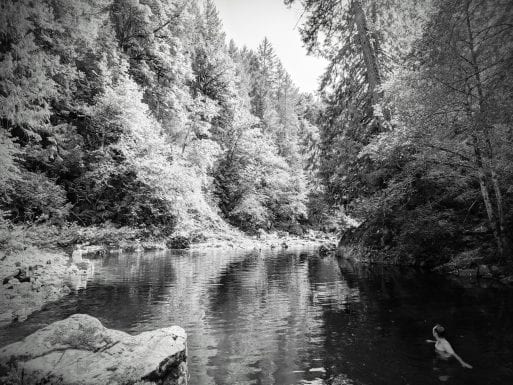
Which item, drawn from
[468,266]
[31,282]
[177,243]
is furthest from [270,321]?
[177,243]

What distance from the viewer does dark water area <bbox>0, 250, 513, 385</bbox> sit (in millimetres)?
5391

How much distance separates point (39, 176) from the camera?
15758 mm

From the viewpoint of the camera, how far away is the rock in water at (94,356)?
4.03m

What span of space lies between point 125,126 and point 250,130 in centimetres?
1687

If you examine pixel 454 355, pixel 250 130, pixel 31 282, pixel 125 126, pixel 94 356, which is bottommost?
pixel 454 355

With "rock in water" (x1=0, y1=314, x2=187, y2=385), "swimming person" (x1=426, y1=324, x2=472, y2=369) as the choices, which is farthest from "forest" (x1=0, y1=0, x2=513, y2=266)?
"rock in water" (x1=0, y1=314, x2=187, y2=385)

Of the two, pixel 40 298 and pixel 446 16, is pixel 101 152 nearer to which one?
pixel 40 298

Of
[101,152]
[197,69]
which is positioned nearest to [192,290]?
[101,152]

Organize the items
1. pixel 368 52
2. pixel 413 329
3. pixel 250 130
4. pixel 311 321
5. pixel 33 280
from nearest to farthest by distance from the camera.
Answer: pixel 413 329 < pixel 311 321 < pixel 33 280 < pixel 368 52 < pixel 250 130

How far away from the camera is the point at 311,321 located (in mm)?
8016

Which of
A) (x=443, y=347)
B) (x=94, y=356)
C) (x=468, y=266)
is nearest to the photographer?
(x=94, y=356)

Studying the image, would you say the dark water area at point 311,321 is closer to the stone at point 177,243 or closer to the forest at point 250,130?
the forest at point 250,130

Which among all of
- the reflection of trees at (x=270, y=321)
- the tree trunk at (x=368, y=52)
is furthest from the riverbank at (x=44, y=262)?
the tree trunk at (x=368, y=52)

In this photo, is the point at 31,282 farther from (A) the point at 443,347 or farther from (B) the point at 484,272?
(B) the point at 484,272
